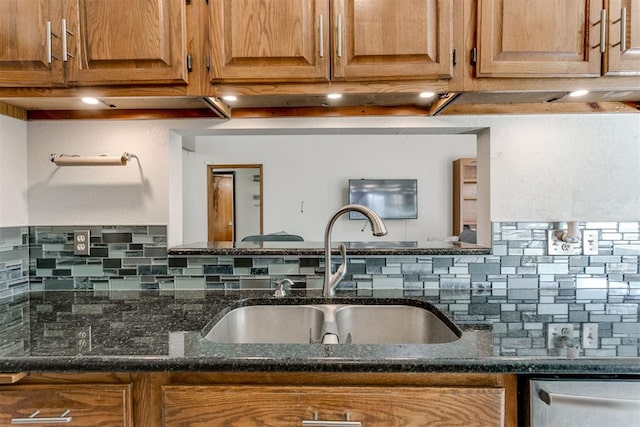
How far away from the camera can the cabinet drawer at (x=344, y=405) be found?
2.68 ft

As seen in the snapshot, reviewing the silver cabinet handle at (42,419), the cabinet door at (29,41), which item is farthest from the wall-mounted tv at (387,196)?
the silver cabinet handle at (42,419)

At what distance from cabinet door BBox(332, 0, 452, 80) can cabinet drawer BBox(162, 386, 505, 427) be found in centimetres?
88

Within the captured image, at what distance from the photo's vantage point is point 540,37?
111 centimetres

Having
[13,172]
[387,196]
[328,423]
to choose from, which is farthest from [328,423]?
[387,196]

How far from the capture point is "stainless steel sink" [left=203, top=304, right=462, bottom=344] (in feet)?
4.26

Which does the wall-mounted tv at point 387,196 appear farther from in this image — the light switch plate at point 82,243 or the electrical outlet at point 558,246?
the light switch plate at point 82,243

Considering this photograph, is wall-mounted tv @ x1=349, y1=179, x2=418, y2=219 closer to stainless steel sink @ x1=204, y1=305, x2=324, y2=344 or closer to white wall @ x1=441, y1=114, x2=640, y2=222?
white wall @ x1=441, y1=114, x2=640, y2=222

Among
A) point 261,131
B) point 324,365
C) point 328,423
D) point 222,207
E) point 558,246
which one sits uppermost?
point 261,131

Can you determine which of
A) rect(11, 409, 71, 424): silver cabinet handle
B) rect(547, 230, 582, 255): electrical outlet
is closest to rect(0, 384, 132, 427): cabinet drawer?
rect(11, 409, 71, 424): silver cabinet handle

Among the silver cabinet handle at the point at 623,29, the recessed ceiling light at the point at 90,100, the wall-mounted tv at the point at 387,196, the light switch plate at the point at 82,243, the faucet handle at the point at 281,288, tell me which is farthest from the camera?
the wall-mounted tv at the point at 387,196

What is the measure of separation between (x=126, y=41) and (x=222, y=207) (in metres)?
4.80

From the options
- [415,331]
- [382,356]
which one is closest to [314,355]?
[382,356]

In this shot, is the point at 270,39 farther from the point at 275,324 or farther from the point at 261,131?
the point at 275,324

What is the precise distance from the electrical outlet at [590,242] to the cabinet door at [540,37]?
2.09 feet
